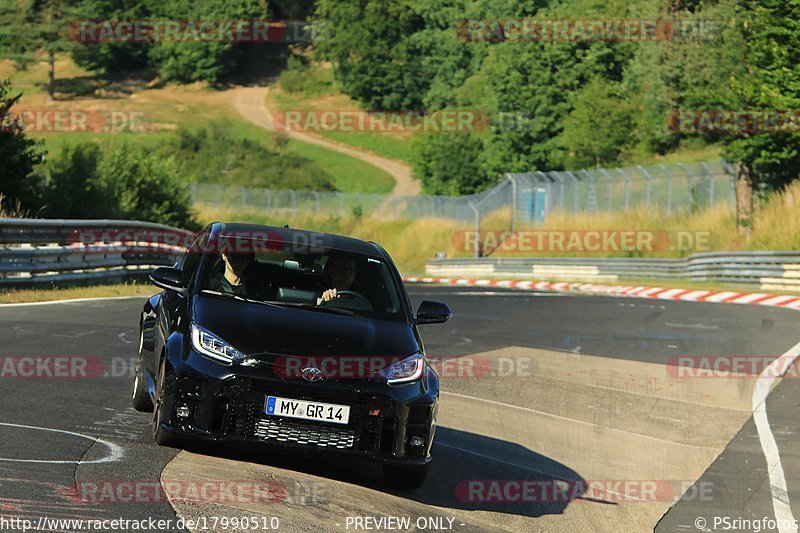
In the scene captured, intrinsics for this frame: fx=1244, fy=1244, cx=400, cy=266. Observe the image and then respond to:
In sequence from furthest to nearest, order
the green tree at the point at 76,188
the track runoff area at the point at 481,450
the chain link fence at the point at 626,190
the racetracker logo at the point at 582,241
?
the racetracker logo at the point at 582,241
the chain link fence at the point at 626,190
the green tree at the point at 76,188
the track runoff area at the point at 481,450

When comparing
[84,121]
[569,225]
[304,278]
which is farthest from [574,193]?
[84,121]

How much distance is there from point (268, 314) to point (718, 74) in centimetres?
5711

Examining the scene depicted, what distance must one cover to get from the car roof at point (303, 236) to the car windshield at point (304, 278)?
8cm

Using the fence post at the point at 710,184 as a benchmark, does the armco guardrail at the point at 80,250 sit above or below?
above

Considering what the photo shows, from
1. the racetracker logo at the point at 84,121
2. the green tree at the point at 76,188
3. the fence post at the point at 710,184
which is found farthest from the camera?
the racetracker logo at the point at 84,121

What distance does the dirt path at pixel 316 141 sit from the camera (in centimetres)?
10162

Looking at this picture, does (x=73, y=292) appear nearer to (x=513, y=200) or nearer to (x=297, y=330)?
(x=297, y=330)

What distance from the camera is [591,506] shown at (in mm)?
8133

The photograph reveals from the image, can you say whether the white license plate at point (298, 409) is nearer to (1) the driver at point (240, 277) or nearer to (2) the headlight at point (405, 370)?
(2) the headlight at point (405, 370)

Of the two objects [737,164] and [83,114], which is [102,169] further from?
[83,114]

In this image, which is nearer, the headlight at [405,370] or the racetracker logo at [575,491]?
the headlight at [405,370]

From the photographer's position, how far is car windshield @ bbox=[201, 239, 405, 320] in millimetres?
8188

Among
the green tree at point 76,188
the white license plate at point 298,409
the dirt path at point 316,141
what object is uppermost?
the white license plate at point 298,409

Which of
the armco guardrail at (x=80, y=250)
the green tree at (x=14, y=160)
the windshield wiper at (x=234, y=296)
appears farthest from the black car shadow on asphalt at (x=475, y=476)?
the green tree at (x=14, y=160)
